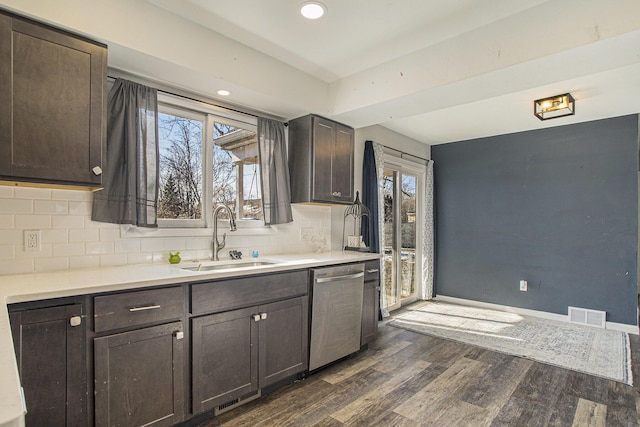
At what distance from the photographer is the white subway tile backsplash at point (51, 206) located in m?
2.02

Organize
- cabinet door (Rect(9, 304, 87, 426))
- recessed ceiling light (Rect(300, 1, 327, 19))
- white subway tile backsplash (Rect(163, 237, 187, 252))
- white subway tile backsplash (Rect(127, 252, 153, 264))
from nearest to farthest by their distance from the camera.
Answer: cabinet door (Rect(9, 304, 87, 426)) → recessed ceiling light (Rect(300, 1, 327, 19)) → white subway tile backsplash (Rect(127, 252, 153, 264)) → white subway tile backsplash (Rect(163, 237, 187, 252))

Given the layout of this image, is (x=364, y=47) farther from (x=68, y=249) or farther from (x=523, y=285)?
(x=523, y=285)

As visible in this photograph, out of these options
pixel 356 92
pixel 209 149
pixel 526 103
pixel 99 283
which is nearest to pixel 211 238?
pixel 209 149

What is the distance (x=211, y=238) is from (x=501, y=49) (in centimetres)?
250

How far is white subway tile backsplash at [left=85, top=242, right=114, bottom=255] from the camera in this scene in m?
2.20

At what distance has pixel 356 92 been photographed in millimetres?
3068

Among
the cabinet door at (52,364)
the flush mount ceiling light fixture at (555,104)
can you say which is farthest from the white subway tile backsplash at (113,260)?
the flush mount ceiling light fixture at (555,104)

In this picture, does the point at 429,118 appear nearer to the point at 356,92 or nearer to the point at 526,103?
the point at 526,103

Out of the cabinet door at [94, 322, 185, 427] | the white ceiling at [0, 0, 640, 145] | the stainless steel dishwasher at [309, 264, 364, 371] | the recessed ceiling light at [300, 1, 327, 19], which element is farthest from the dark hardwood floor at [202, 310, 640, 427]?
the recessed ceiling light at [300, 1, 327, 19]

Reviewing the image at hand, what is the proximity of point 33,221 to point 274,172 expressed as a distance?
1781 mm

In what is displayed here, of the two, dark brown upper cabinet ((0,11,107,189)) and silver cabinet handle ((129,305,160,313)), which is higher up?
dark brown upper cabinet ((0,11,107,189))

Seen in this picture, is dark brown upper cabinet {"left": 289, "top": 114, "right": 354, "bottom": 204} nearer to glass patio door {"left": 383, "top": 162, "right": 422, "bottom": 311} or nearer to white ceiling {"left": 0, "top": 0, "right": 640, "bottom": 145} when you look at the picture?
white ceiling {"left": 0, "top": 0, "right": 640, "bottom": 145}

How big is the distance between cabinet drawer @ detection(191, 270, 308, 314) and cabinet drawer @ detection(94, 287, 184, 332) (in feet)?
0.38

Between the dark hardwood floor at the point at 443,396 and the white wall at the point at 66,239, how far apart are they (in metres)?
1.21
